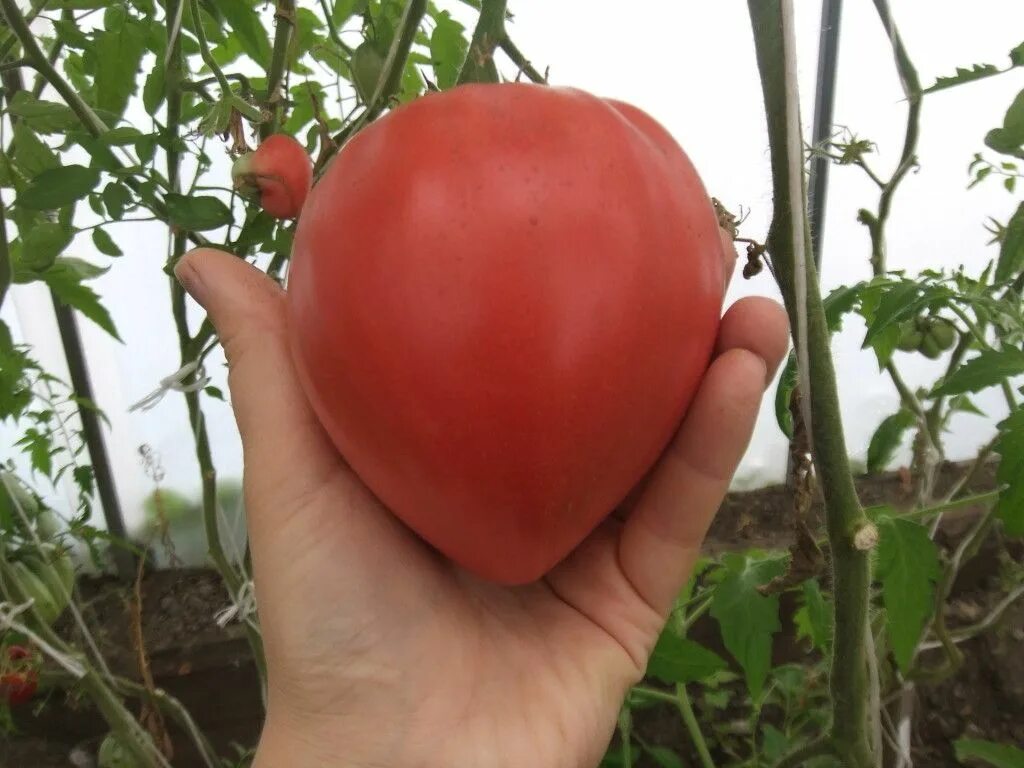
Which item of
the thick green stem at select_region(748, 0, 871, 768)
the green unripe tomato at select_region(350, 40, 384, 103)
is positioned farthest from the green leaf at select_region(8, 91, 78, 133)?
the thick green stem at select_region(748, 0, 871, 768)

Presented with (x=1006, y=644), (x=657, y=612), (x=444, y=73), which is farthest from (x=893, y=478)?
(x=444, y=73)

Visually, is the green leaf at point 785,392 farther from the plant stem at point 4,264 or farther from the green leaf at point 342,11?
the plant stem at point 4,264

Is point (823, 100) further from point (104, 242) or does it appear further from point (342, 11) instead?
point (104, 242)

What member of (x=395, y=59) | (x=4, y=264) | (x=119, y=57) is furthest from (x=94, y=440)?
(x=395, y=59)

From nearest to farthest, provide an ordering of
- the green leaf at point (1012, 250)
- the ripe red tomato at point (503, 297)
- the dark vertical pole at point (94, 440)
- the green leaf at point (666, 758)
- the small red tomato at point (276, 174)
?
the ripe red tomato at point (503, 297) < the small red tomato at point (276, 174) < the green leaf at point (1012, 250) < the green leaf at point (666, 758) < the dark vertical pole at point (94, 440)

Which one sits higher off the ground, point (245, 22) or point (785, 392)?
point (245, 22)

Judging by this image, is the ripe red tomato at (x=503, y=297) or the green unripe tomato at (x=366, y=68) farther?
the green unripe tomato at (x=366, y=68)

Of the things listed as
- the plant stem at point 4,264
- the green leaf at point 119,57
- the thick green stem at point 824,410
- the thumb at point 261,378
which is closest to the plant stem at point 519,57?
the thick green stem at point 824,410
